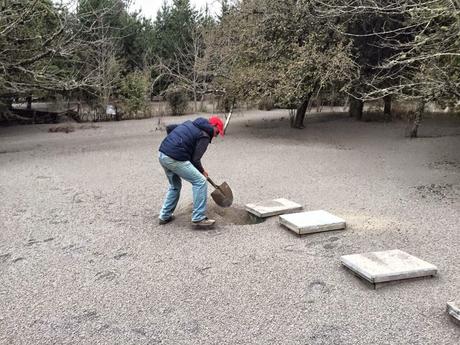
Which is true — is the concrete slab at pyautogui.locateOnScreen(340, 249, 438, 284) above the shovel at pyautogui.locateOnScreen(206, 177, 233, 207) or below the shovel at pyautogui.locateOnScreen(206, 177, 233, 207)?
below

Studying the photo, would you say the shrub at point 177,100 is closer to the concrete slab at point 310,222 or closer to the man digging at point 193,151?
the man digging at point 193,151

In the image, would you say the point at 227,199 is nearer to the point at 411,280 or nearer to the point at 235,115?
the point at 411,280

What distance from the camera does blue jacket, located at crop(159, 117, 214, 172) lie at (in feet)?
17.0

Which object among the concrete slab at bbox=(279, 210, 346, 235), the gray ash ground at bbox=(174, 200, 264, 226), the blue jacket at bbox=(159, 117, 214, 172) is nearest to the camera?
the concrete slab at bbox=(279, 210, 346, 235)

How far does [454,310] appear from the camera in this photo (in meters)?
3.18

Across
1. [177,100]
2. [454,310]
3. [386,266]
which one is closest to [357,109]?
[177,100]

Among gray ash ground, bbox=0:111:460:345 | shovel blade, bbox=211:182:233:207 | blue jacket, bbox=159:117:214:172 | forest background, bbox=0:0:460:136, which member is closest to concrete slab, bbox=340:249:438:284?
gray ash ground, bbox=0:111:460:345

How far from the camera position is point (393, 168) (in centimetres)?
912

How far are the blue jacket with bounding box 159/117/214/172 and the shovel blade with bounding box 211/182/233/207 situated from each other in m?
0.84

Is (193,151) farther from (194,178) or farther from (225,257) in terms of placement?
(225,257)

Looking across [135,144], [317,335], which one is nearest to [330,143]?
[135,144]

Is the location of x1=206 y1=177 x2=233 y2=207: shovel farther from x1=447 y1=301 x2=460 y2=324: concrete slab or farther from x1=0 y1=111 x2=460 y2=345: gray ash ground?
x1=447 y1=301 x2=460 y2=324: concrete slab

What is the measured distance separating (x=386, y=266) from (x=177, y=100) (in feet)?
64.7

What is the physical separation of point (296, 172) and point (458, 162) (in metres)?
3.46
